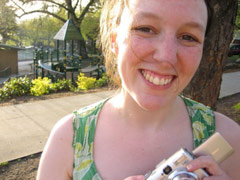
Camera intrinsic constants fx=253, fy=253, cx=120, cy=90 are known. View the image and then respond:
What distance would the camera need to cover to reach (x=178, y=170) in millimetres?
917

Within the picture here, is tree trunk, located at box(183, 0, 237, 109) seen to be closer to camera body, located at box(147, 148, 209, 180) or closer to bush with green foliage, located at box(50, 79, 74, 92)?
camera body, located at box(147, 148, 209, 180)

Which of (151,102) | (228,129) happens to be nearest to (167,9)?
(151,102)

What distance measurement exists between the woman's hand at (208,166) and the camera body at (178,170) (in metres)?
0.02

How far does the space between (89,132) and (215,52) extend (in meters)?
2.06

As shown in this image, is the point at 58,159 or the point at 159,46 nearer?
the point at 159,46

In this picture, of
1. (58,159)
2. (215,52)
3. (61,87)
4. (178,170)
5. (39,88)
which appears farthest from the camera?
(61,87)

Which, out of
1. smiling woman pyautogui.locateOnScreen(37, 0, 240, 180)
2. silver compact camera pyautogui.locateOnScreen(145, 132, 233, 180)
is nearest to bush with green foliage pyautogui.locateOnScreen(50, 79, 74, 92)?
smiling woman pyautogui.locateOnScreen(37, 0, 240, 180)

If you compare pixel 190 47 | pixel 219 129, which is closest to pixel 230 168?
pixel 219 129

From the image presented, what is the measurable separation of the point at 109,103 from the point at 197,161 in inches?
26.4

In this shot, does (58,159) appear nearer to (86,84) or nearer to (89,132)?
(89,132)

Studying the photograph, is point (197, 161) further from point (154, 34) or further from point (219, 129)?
point (154, 34)

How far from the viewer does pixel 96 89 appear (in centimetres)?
882

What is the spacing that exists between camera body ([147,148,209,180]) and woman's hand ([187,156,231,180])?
0.6 inches

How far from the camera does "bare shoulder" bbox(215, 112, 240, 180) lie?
1.24 m
